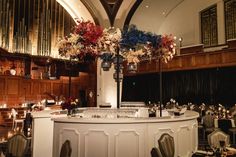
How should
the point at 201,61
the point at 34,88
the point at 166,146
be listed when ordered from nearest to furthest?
1. the point at 166,146
2. the point at 201,61
3. the point at 34,88

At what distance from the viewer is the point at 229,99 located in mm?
10523

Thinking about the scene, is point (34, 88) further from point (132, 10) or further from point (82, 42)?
point (82, 42)

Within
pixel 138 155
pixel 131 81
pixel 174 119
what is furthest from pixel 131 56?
pixel 131 81

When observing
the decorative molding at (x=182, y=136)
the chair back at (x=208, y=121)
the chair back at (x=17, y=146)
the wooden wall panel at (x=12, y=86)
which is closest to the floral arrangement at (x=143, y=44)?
Answer: the decorative molding at (x=182, y=136)

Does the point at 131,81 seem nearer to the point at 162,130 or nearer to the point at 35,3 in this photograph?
the point at 35,3

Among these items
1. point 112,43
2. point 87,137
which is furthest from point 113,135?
point 112,43

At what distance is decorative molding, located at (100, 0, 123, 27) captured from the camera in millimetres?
13129

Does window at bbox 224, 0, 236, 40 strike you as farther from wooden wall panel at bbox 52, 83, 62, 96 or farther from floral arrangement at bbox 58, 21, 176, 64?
wooden wall panel at bbox 52, 83, 62, 96

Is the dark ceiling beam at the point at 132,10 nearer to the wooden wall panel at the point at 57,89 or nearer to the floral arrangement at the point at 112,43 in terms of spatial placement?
the wooden wall panel at the point at 57,89

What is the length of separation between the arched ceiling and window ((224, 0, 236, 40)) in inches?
106

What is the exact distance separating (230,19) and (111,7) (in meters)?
5.50

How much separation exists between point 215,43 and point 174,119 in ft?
27.5

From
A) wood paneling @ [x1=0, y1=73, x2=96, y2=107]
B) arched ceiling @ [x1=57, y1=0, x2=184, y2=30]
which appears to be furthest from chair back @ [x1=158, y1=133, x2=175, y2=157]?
arched ceiling @ [x1=57, y1=0, x2=184, y2=30]

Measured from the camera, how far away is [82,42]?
17.1 ft
